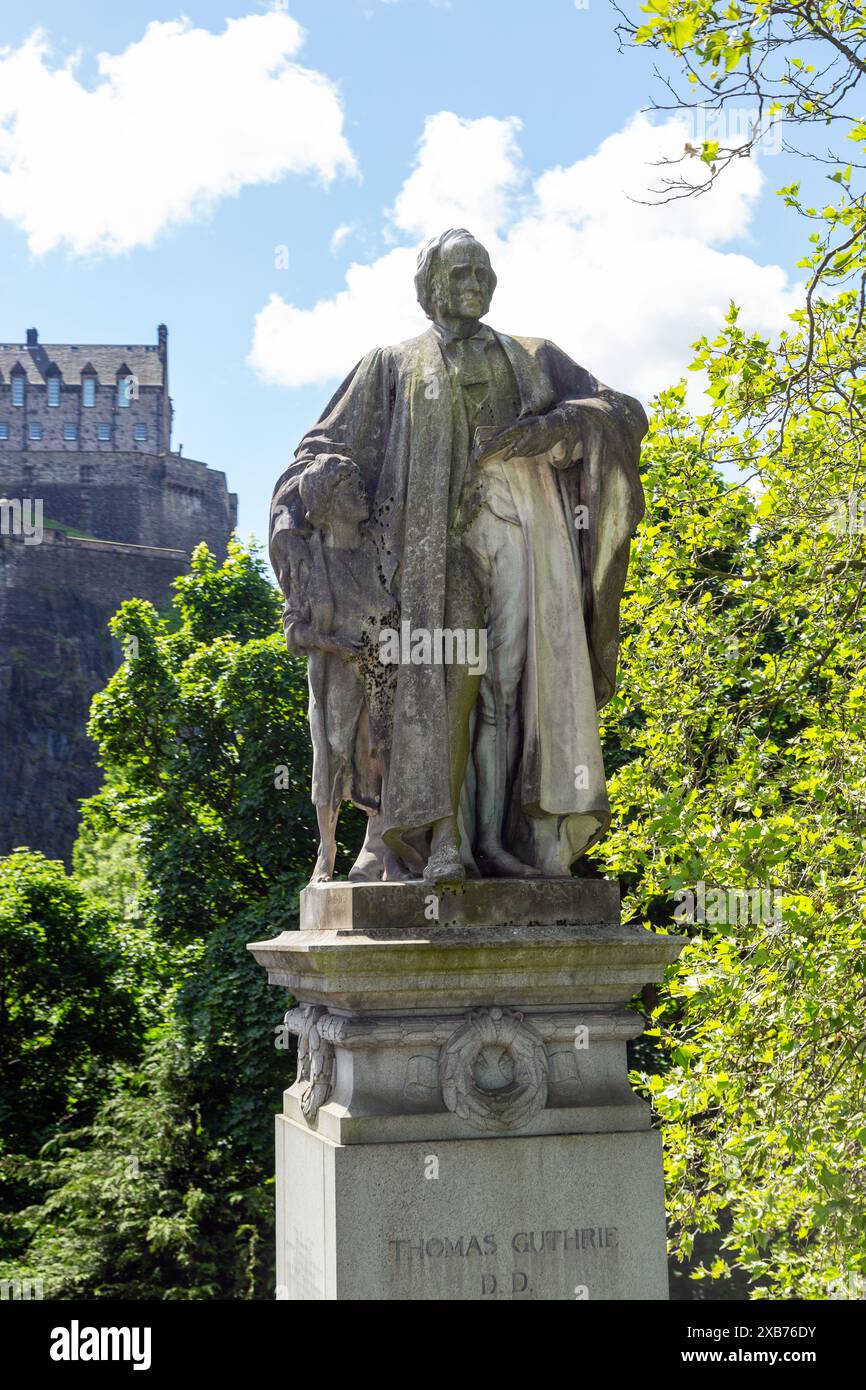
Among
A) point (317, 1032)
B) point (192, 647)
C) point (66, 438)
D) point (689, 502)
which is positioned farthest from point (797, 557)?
point (66, 438)

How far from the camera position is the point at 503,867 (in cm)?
564

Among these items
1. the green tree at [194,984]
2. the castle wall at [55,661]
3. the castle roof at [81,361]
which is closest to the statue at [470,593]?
the green tree at [194,984]

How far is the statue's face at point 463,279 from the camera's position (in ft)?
19.5

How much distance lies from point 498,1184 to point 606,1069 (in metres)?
0.56

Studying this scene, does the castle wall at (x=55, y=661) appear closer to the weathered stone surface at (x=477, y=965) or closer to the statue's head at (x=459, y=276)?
the statue's head at (x=459, y=276)

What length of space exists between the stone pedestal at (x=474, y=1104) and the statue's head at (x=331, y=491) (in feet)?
4.47

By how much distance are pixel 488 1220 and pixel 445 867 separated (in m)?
1.15

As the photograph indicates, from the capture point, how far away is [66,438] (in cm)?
8644

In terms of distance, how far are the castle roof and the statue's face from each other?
279 ft

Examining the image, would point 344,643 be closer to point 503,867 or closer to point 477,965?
point 503,867

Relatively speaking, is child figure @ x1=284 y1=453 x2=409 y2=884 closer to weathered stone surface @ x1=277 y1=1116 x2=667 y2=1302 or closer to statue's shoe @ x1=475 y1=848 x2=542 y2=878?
statue's shoe @ x1=475 y1=848 x2=542 y2=878

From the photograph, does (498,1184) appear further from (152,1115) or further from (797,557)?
(152,1115)

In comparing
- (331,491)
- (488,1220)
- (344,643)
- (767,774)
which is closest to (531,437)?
(331,491)

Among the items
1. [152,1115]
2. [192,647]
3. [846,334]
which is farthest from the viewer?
[192,647]
